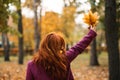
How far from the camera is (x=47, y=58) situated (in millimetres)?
5195

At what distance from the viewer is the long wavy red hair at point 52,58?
519 cm

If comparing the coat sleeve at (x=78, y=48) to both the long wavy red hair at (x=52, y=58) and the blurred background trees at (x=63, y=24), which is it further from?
the blurred background trees at (x=63, y=24)

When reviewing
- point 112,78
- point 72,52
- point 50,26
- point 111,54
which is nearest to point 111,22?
point 111,54

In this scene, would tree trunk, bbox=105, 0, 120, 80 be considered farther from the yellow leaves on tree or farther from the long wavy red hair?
the long wavy red hair

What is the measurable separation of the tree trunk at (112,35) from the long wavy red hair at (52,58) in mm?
7250

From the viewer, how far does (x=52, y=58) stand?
5.18m

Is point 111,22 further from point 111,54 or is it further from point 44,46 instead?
point 44,46

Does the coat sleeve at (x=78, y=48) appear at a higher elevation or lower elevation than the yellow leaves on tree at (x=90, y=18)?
lower

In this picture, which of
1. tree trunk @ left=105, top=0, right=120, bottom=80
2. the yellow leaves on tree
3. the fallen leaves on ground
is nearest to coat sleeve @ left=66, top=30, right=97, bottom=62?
the yellow leaves on tree

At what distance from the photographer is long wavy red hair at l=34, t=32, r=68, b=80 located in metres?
5.19

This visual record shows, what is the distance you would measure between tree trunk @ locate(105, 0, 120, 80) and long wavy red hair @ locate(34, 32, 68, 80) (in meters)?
7.25

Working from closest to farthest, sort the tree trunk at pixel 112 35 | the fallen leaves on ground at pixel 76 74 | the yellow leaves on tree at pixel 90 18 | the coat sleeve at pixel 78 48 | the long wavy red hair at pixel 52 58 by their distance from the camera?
1. the long wavy red hair at pixel 52 58
2. the coat sleeve at pixel 78 48
3. the yellow leaves on tree at pixel 90 18
4. the tree trunk at pixel 112 35
5. the fallen leaves on ground at pixel 76 74

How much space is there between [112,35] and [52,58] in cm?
741

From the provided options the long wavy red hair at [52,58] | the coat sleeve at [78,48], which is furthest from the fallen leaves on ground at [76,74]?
the long wavy red hair at [52,58]
